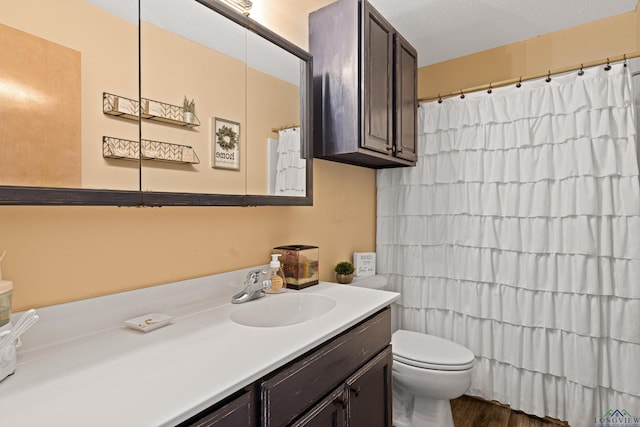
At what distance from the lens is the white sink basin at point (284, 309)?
128cm

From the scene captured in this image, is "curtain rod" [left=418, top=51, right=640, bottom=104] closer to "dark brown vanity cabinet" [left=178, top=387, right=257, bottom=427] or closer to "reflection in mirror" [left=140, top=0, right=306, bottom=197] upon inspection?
"reflection in mirror" [left=140, top=0, right=306, bottom=197]

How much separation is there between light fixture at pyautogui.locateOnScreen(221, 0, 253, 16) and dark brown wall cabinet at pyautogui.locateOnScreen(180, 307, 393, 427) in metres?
1.38

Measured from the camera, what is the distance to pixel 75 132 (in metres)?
0.88

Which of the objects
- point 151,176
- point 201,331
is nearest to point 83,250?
point 151,176

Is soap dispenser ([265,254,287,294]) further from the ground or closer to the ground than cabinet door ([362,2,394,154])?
closer to the ground

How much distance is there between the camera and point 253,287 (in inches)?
53.2

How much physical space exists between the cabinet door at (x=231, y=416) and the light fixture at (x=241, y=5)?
1445 mm

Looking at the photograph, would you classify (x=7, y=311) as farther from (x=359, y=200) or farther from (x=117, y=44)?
(x=359, y=200)

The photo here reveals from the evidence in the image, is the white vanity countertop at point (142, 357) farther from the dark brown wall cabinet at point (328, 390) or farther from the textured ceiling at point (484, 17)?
the textured ceiling at point (484, 17)

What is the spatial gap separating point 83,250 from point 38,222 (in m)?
0.13

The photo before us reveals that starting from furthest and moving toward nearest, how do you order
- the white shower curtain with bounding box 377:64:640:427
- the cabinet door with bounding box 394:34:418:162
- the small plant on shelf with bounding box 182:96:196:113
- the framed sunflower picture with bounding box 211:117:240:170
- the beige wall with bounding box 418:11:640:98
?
the beige wall with bounding box 418:11:640:98, the cabinet door with bounding box 394:34:418:162, the white shower curtain with bounding box 377:64:640:427, the framed sunflower picture with bounding box 211:117:240:170, the small plant on shelf with bounding box 182:96:196:113

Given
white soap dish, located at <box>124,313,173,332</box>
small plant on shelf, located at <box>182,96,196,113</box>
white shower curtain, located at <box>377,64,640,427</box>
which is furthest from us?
white shower curtain, located at <box>377,64,640,427</box>

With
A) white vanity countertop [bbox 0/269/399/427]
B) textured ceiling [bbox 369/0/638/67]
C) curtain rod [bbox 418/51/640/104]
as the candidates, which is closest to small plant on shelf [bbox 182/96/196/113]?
white vanity countertop [bbox 0/269/399/427]

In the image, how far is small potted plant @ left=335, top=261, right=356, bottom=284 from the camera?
2023mm
